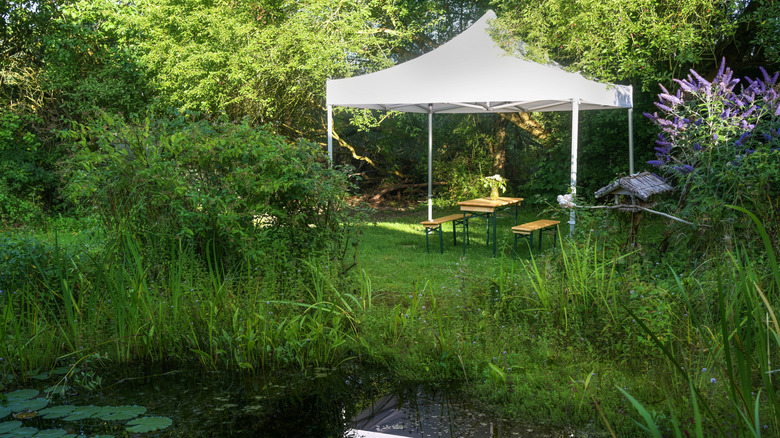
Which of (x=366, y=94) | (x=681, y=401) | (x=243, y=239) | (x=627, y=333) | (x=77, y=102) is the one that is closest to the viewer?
(x=681, y=401)

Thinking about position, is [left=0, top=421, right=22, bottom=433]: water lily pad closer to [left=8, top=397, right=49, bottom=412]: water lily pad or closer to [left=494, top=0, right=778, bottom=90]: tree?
[left=8, top=397, right=49, bottom=412]: water lily pad

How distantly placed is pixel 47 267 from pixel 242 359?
1.54m

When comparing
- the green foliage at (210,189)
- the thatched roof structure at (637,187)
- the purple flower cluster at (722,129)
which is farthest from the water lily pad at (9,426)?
the purple flower cluster at (722,129)

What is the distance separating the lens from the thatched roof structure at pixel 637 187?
4609mm

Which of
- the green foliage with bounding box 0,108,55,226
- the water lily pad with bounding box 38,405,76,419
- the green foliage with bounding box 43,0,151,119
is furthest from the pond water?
the green foliage with bounding box 43,0,151,119

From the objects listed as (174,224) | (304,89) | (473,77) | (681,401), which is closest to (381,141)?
(304,89)

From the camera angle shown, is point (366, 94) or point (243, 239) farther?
point (366, 94)

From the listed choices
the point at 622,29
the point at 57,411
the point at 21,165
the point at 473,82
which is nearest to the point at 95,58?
the point at 21,165

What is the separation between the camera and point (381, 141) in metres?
14.2

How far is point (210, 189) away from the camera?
3967 millimetres

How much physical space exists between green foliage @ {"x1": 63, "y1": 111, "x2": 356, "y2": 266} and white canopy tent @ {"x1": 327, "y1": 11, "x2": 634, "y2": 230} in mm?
2040

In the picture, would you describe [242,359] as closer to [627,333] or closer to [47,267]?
[47,267]

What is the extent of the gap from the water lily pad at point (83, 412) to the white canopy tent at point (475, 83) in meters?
3.86

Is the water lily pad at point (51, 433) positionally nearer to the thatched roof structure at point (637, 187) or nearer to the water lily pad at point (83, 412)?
the water lily pad at point (83, 412)
